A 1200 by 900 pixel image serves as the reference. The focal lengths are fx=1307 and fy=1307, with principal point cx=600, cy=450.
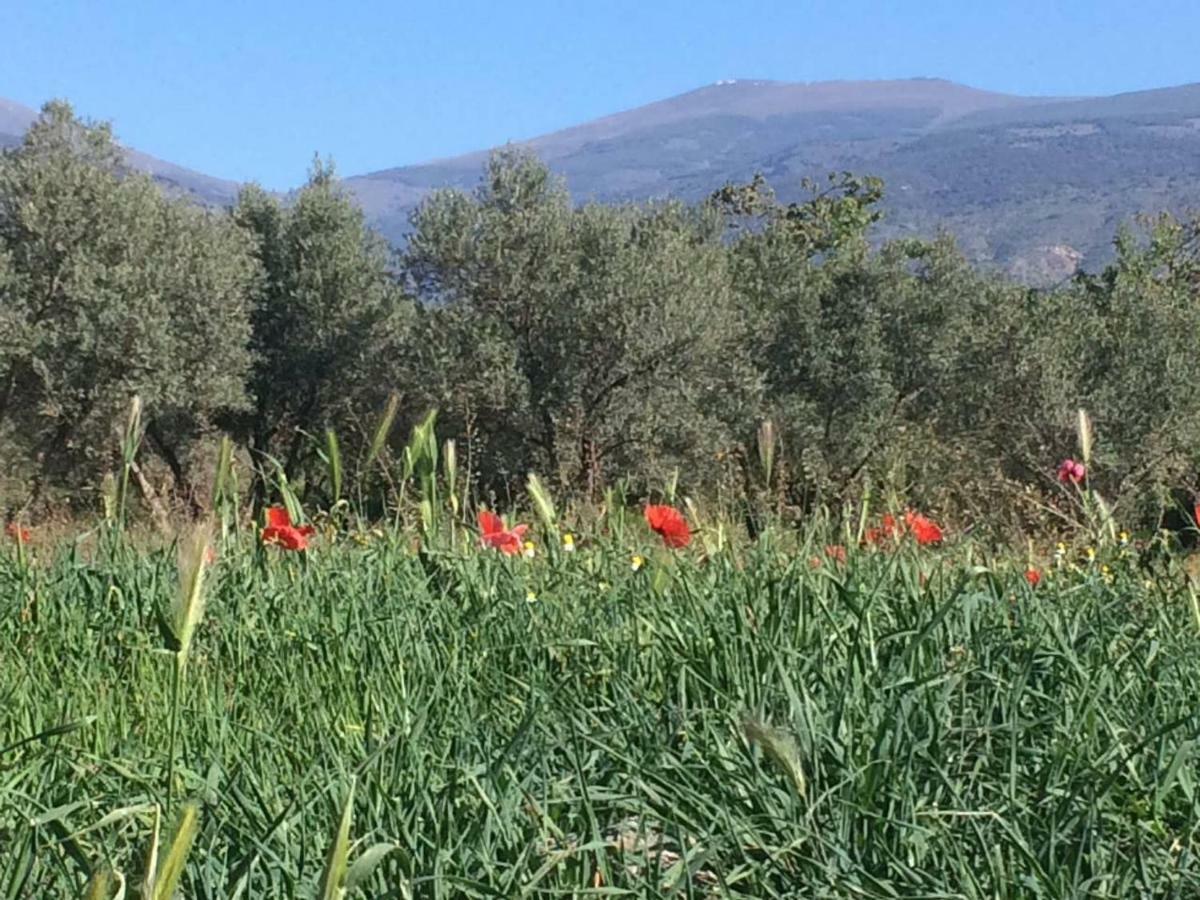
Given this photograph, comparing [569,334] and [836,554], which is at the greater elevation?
[836,554]

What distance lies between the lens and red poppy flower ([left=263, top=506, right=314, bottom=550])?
331 cm

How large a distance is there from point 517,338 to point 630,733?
679 inches

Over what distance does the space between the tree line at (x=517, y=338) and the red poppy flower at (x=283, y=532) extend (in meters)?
12.5

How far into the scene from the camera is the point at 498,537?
344cm

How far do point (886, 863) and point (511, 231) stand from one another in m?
18.3

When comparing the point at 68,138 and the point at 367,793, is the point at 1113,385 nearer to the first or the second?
the point at 68,138

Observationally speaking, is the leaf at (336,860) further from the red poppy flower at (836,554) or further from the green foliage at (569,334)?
the green foliage at (569,334)

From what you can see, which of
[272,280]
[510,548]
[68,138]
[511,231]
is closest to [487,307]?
[511,231]

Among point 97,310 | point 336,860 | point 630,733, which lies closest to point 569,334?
point 97,310

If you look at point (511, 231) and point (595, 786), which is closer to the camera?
point (595, 786)

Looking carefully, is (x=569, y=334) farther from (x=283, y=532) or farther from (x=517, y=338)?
(x=283, y=532)

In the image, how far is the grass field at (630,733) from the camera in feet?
5.16

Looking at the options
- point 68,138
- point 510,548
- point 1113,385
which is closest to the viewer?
point 510,548

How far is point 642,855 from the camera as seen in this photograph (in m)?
1.63
